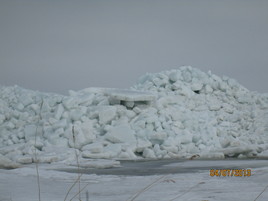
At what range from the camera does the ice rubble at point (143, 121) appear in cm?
855

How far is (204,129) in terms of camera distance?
34.6 feet

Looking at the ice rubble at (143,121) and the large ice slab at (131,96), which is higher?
the large ice slab at (131,96)

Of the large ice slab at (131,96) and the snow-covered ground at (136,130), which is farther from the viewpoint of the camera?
the large ice slab at (131,96)

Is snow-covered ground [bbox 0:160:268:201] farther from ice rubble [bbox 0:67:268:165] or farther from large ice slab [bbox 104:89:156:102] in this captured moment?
large ice slab [bbox 104:89:156:102]

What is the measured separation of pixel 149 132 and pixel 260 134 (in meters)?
3.92

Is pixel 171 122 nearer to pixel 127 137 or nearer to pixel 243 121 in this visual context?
pixel 127 137

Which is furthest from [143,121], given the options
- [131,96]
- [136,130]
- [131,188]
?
[131,188]

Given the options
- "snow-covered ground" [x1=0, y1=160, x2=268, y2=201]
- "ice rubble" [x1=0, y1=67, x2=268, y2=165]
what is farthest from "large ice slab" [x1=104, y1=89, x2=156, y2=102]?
"snow-covered ground" [x1=0, y1=160, x2=268, y2=201]

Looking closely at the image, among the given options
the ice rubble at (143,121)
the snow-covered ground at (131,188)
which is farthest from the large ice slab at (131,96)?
the snow-covered ground at (131,188)

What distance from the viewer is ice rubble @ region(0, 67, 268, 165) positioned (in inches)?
336

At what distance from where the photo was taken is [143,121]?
973 cm

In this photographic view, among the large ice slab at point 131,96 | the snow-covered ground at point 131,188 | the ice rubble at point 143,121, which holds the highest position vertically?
the large ice slab at point 131,96

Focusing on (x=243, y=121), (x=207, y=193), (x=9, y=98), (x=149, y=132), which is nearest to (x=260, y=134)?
Result: (x=243, y=121)

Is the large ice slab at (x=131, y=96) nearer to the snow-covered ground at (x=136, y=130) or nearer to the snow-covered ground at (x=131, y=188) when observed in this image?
the snow-covered ground at (x=136, y=130)
